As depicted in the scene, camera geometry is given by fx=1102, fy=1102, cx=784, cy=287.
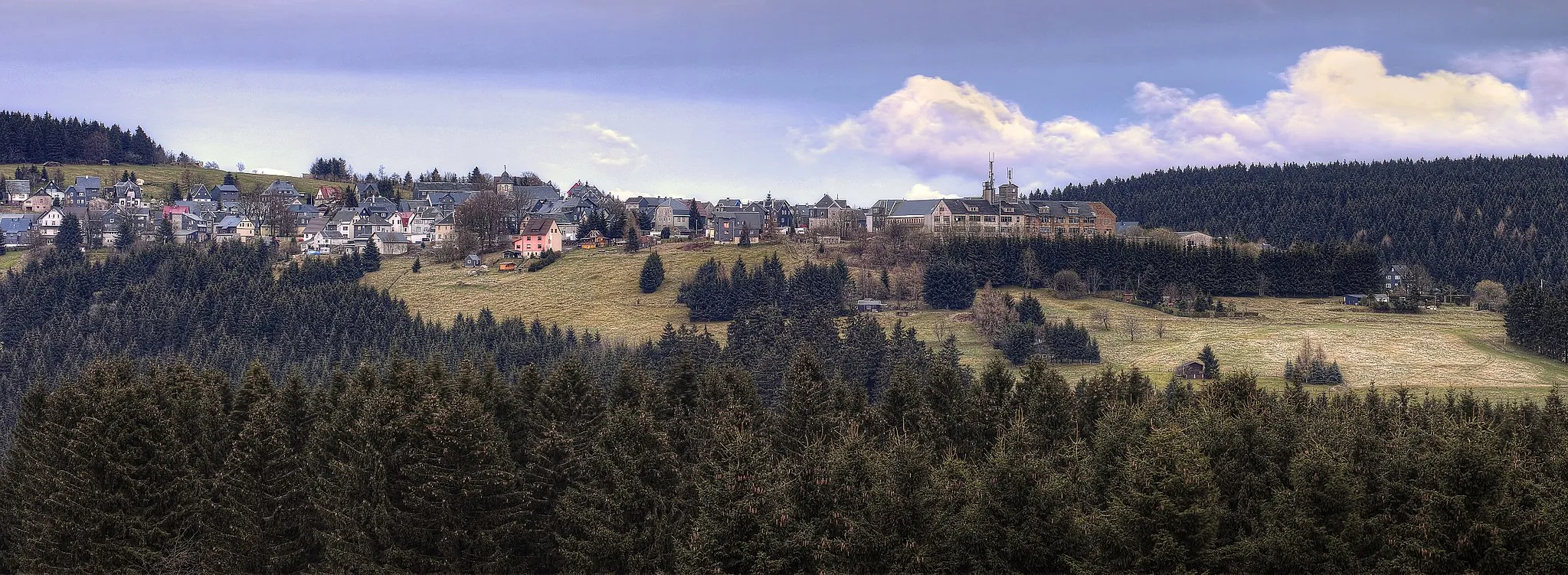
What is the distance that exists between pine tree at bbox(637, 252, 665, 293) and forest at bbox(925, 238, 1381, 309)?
32.5m

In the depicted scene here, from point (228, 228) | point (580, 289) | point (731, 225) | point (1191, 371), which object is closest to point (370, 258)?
point (580, 289)

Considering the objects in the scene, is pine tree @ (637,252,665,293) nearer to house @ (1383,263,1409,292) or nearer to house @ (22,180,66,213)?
house @ (1383,263,1409,292)

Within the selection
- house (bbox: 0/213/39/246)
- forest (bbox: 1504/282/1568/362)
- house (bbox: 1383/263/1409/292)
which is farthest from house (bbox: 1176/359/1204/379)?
house (bbox: 0/213/39/246)

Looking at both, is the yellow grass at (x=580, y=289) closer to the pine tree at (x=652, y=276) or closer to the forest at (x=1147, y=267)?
the pine tree at (x=652, y=276)

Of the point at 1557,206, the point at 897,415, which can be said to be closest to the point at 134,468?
the point at 897,415

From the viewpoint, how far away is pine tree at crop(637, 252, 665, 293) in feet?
431

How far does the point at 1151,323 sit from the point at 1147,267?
49.2ft

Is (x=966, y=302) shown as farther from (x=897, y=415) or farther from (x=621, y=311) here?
(x=897, y=415)

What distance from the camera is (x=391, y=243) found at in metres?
166

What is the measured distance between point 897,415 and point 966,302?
7178 centimetres

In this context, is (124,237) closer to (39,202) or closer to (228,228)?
(228,228)

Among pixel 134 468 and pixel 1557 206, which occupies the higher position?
pixel 1557 206

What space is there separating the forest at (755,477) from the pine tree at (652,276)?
253 feet

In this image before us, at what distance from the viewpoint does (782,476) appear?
3481cm
